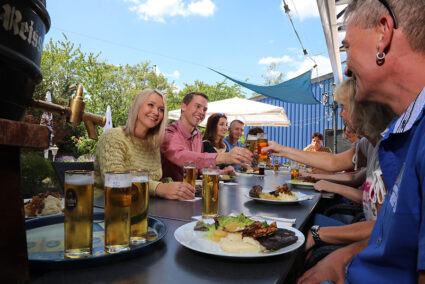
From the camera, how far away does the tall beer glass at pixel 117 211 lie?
2.84 ft

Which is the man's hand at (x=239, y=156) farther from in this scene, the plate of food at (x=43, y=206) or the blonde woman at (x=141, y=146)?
the plate of food at (x=43, y=206)

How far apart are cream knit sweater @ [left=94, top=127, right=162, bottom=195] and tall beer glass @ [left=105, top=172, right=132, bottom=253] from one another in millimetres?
1003

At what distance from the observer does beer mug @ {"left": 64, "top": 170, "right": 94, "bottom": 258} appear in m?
0.81

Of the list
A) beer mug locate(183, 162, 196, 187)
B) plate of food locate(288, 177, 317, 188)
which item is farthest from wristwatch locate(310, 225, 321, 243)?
plate of food locate(288, 177, 317, 188)

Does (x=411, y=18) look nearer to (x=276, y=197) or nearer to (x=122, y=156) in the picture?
(x=276, y=197)

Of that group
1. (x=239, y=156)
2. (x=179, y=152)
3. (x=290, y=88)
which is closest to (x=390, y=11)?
(x=239, y=156)

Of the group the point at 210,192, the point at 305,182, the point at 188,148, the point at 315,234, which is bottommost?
the point at 315,234

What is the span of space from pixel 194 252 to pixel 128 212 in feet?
0.81

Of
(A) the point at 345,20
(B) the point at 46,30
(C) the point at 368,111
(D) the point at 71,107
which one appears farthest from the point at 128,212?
(C) the point at 368,111

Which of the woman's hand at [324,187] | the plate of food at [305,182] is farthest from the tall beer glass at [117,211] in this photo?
the plate of food at [305,182]

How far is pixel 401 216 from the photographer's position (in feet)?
2.54

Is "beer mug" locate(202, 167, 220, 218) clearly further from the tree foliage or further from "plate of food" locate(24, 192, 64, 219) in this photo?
the tree foliage

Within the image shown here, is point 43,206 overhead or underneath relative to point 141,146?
underneath

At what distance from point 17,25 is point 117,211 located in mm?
538
